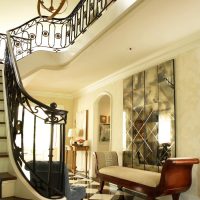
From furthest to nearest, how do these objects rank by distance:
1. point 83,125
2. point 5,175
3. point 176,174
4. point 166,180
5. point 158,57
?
point 83,125
point 158,57
point 176,174
point 166,180
point 5,175

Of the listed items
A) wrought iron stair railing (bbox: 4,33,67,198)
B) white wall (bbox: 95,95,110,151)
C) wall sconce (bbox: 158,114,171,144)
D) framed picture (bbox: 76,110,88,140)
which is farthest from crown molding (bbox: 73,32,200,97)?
wrought iron stair railing (bbox: 4,33,67,198)

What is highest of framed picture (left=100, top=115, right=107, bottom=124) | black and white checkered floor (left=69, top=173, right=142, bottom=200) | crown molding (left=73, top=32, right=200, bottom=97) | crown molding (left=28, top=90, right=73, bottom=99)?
crown molding (left=73, top=32, right=200, bottom=97)

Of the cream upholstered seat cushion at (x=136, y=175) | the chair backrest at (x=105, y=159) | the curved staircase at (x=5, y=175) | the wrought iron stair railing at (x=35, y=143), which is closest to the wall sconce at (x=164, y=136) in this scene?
the cream upholstered seat cushion at (x=136, y=175)

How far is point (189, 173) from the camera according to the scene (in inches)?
176

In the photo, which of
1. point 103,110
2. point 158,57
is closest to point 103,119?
point 103,110

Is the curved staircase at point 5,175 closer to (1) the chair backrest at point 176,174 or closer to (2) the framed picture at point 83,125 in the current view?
(1) the chair backrest at point 176,174

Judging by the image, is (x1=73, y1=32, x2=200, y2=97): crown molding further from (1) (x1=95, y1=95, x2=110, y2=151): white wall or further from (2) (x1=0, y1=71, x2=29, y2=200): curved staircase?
(2) (x1=0, y1=71, x2=29, y2=200): curved staircase

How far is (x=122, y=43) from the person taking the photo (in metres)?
5.09

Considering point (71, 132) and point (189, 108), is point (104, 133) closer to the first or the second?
point (71, 132)

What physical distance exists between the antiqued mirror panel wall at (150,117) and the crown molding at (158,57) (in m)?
0.14

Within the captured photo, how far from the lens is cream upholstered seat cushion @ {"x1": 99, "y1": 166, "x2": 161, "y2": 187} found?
4.41m

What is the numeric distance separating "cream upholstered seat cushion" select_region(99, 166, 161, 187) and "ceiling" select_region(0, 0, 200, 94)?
2421 millimetres

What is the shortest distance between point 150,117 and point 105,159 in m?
1.47

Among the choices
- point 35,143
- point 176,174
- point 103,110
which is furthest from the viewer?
point 103,110
